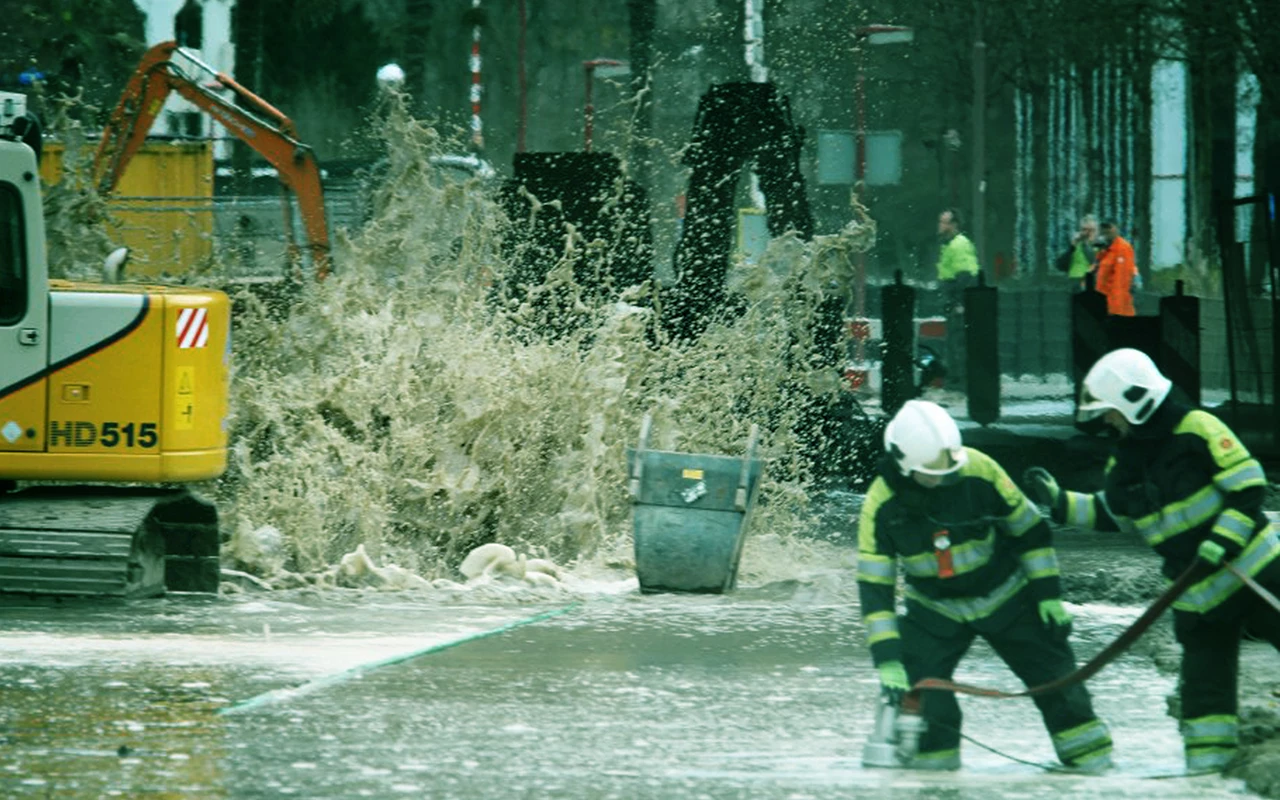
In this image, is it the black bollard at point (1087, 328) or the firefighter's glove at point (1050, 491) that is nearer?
the firefighter's glove at point (1050, 491)

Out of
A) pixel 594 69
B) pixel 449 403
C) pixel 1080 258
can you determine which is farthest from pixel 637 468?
pixel 594 69

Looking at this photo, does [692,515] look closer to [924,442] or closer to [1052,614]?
[1052,614]

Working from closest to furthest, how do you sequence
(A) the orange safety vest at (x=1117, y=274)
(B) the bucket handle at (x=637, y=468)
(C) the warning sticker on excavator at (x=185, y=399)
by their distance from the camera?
(C) the warning sticker on excavator at (x=185, y=399) < (B) the bucket handle at (x=637, y=468) < (A) the orange safety vest at (x=1117, y=274)

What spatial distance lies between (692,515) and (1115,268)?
1349 centimetres

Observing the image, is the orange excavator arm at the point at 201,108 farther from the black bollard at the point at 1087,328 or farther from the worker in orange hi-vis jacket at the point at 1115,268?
the worker in orange hi-vis jacket at the point at 1115,268

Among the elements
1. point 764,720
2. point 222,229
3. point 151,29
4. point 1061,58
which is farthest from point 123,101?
point 1061,58

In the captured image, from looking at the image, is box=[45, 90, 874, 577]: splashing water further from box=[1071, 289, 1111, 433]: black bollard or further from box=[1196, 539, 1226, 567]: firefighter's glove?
box=[1196, 539, 1226, 567]: firefighter's glove

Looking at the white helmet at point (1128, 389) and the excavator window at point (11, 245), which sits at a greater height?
the excavator window at point (11, 245)

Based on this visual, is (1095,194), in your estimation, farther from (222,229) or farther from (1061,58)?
(222,229)

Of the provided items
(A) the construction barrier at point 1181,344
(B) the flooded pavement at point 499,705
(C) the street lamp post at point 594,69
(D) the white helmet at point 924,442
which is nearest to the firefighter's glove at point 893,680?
(B) the flooded pavement at point 499,705

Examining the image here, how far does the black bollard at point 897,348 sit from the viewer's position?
19969mm

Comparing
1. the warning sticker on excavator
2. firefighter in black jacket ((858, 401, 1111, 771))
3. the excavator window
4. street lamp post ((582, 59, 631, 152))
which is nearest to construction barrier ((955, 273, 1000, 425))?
street lamp post ((582, 59, 631, 152))

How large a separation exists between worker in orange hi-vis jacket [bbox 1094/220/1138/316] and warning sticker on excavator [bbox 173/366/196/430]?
1429 cm

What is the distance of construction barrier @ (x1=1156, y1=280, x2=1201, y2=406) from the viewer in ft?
60.0
